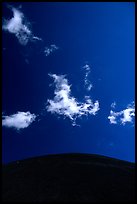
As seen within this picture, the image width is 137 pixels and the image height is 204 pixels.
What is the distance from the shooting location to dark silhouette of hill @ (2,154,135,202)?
71.5 ft

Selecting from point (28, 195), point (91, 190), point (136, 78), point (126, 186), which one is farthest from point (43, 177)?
point (136, 78)

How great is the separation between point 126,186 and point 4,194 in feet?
42.7

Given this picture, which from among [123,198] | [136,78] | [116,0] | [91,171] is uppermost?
[116,0]

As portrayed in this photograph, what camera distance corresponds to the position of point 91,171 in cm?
2881

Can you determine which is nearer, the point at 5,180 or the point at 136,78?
the point at 136,78

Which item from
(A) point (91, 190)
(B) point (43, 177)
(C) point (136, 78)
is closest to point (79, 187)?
(A) point (91, 190)

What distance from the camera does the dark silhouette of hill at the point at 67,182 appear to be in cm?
2180

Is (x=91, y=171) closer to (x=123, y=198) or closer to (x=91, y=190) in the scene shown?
(x=91, y=190)

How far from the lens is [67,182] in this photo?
25188 millimetres

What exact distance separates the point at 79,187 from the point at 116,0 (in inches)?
723

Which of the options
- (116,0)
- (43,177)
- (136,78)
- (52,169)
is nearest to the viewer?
(136,78)

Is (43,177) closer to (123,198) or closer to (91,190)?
(91,190)

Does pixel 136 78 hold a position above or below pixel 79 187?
above

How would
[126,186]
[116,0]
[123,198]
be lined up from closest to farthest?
[116,0] → [123,198] → [126,186]
